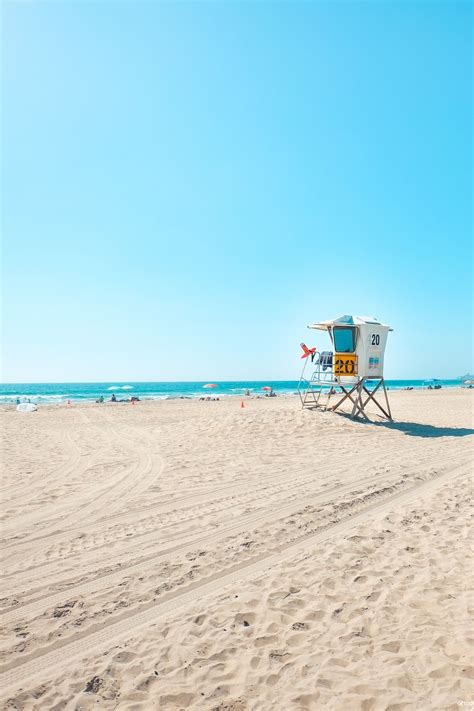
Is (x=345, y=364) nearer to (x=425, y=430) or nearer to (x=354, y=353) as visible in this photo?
(x=354, y=353)

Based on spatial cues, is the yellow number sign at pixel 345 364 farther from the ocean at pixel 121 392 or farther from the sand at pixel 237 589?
the ocean at pixel 121 392

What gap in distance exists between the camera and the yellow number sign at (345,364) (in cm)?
1644

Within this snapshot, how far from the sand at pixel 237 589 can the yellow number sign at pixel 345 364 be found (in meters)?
7.36

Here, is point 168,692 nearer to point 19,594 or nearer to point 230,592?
point 230,592


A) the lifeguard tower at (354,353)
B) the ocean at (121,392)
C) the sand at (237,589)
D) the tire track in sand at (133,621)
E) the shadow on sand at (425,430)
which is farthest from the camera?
the ocean at (121,392)

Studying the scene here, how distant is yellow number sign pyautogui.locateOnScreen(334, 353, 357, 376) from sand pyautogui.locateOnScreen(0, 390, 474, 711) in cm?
736

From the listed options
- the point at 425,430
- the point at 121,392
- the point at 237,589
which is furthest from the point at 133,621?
the point at 121,392

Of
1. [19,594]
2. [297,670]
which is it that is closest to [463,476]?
[297,670]

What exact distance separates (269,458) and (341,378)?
731cm

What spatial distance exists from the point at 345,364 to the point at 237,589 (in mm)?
13177

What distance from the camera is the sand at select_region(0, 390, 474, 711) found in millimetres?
3023

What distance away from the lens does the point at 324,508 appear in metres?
6.63

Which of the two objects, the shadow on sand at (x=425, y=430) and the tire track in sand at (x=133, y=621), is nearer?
the tire track in sand at (x=133, y=621)

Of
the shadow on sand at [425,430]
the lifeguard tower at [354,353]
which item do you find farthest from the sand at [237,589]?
the lifeguard tower at [354,353]
